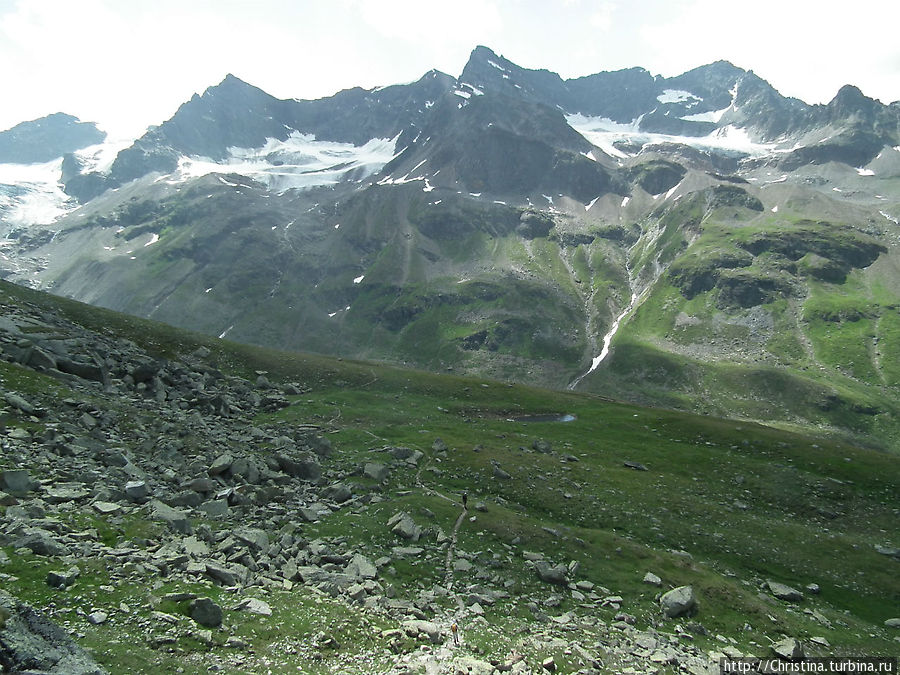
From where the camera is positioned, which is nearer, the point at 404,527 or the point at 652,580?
the point at 652,580

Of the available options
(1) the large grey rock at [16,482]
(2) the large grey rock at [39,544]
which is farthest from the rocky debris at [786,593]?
(1) the large grey rock at [16,482]

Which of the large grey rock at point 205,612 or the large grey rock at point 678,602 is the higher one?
the large grey rock at point 205,612

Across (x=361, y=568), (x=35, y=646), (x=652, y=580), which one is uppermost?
(x=35, y=646)

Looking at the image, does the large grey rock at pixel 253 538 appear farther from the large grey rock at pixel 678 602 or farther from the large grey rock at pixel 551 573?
the large grey rock at pixel 678 602

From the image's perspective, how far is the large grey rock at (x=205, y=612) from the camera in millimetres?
19125

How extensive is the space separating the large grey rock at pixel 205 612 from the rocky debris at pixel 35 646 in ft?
14.5

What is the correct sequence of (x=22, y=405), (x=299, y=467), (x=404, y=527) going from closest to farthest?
1. (x=22, y=405)
2. (x=404, y=527)
3. (x=299, y=467)

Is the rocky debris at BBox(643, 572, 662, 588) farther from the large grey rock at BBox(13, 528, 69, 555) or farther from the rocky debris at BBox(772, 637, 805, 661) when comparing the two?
the large grey rock at BBox(13, 528, 69, 555)

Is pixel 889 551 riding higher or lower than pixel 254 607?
lower

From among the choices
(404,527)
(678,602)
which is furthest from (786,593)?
(404,527)

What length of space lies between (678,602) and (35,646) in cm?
3262

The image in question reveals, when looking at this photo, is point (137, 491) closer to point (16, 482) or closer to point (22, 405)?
point (16, 482)

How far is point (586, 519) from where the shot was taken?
46.4 metres

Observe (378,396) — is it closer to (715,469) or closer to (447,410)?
(447,410)
